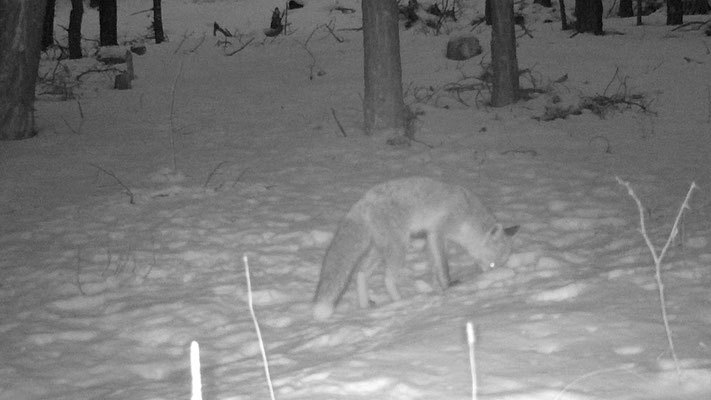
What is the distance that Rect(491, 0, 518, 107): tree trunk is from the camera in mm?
11891

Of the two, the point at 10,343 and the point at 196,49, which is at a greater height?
the point at 196,49

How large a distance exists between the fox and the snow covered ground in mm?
197

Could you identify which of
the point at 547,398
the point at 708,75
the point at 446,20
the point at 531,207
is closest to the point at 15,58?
the point at 531,207

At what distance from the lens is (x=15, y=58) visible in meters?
10.7

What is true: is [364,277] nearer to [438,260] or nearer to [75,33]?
[438,260]

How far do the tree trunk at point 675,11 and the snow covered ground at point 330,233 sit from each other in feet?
8.37

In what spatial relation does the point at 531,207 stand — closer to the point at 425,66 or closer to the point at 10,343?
the point at 10,343

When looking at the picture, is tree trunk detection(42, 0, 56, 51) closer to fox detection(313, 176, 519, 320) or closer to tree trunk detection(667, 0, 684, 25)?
tree trunk detection(667, 0, 684, 25)

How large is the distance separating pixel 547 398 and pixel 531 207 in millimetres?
4855

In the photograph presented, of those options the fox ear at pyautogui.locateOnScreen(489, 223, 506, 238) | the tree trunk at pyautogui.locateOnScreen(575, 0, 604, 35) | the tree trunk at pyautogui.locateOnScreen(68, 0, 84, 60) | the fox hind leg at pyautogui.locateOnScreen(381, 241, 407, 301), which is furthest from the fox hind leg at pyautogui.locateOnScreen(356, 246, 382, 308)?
the tree trunk at pyautogui.locateOnScreen(68, 0, 84, 60)

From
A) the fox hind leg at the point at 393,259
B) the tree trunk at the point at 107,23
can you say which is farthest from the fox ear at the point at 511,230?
the tree trunk at the point at 107,23

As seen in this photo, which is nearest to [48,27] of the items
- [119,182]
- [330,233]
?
[119,182]

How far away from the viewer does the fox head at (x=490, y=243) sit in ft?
20.0

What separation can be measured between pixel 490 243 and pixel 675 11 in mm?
14564
